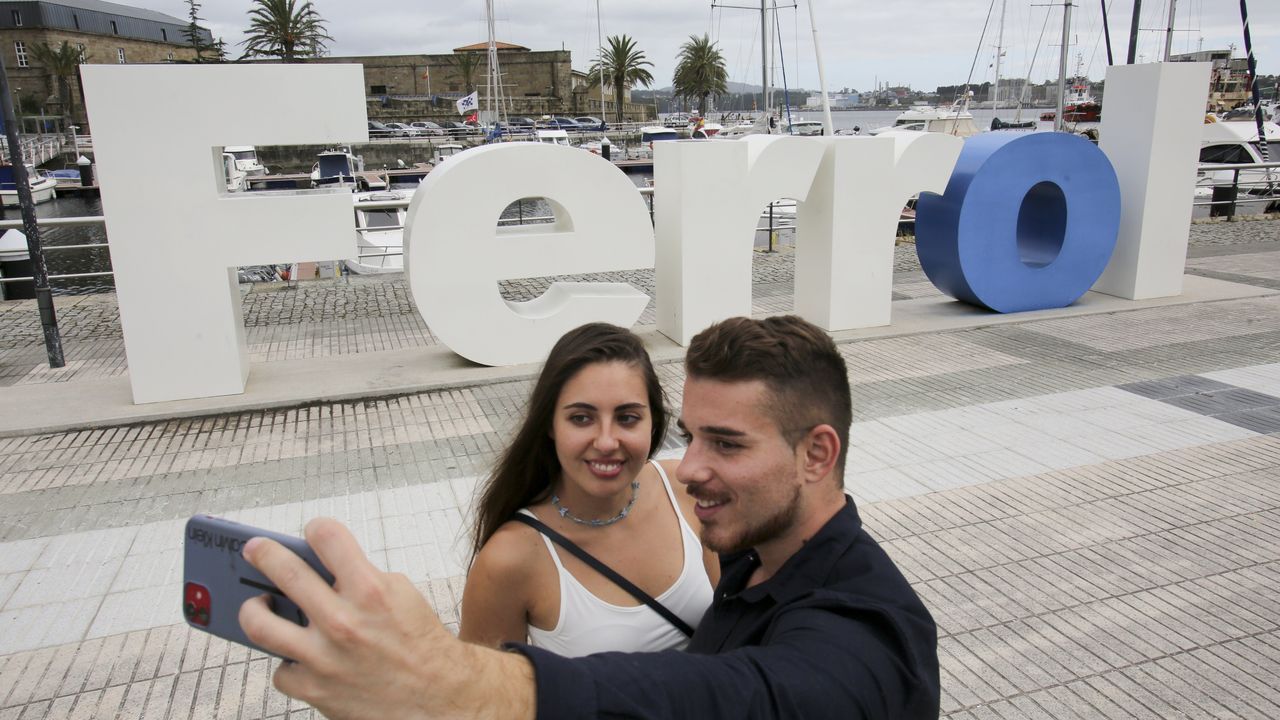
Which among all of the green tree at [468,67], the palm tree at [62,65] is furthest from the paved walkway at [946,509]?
the palm tree at [62,65]

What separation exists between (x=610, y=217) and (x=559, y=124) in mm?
51923

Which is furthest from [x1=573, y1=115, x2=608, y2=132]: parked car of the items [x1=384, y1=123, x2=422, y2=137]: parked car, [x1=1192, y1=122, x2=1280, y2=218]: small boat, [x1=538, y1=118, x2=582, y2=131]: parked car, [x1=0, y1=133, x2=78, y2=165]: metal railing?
[x1=1192, y1=122, x2=1280, y2=218]: small boat

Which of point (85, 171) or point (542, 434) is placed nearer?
point (542, 434)

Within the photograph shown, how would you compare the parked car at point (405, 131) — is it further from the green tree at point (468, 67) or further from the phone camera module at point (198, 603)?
the phone camera module at point (198, 603)

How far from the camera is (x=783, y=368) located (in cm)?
169

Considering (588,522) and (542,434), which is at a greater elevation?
(542,434)

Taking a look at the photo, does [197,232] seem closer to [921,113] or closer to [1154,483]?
[1154,483]

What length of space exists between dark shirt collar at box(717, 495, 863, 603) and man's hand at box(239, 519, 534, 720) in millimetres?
706

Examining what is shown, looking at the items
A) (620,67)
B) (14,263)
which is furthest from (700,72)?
(14,263)

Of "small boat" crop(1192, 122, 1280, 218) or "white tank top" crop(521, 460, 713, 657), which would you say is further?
"small boat" crop(1192, 122, 1280, 218)

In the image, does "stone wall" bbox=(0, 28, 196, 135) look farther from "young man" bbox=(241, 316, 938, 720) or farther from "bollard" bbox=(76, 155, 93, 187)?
"young man" bbox=(241, 316, 938, 720)

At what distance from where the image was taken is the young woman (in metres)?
2.33

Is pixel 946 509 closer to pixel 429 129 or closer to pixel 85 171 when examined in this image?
pixel 85 171

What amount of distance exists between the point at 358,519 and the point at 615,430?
3.69m
